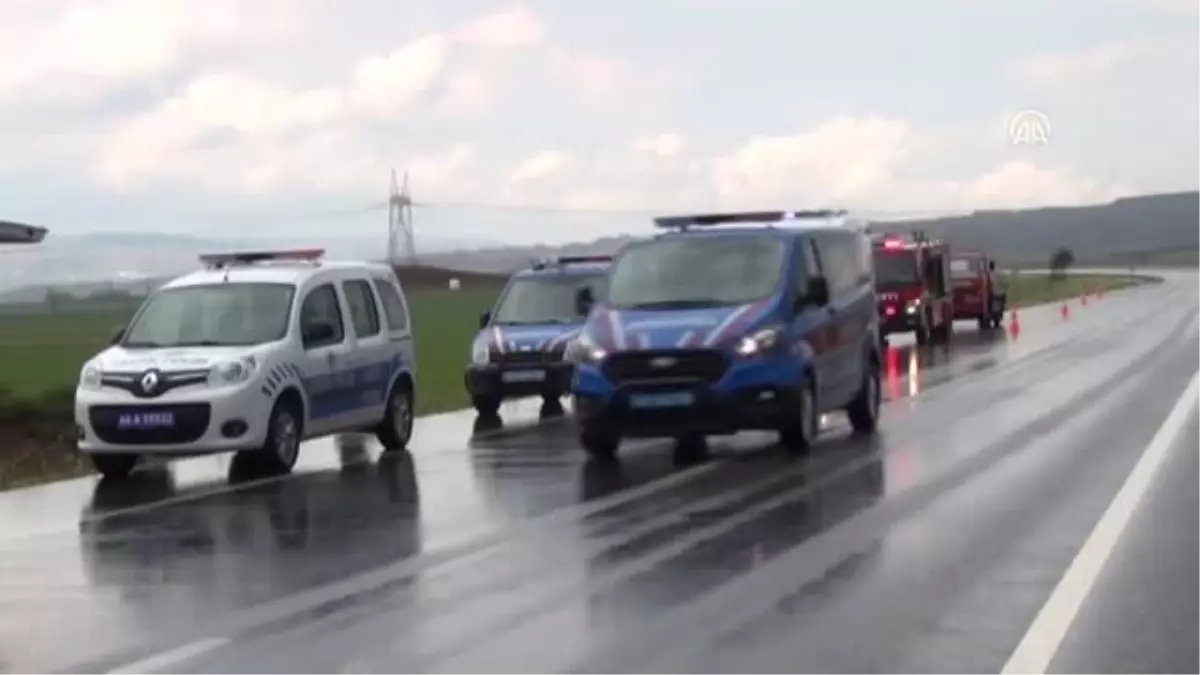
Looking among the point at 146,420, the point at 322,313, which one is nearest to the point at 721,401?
the point at 322,313

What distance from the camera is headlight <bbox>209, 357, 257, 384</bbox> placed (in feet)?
57.6

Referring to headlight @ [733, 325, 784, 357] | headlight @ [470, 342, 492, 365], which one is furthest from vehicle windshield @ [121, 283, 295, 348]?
headlight @ [470, 342, 492, 365]

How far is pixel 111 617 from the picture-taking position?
10.2m

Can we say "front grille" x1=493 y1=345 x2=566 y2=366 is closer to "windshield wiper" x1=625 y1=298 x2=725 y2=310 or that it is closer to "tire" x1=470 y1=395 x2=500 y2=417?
"tire" x1=470 y1=395 x2=500 y2=417

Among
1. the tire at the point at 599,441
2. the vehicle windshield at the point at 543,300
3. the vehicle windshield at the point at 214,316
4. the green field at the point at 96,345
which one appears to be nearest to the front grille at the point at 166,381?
the vehicle windshield at the point at 214,316

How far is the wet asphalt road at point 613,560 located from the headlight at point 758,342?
3.18 feet

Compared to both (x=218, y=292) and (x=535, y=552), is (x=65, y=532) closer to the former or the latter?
(x=535, y=552)

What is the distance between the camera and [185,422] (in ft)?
57.2

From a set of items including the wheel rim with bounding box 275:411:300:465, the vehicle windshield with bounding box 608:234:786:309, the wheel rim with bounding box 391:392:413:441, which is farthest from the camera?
the wheel rim with bounding box 391:392:413:441

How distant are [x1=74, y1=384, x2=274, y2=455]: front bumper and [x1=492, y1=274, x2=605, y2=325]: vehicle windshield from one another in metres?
9.00

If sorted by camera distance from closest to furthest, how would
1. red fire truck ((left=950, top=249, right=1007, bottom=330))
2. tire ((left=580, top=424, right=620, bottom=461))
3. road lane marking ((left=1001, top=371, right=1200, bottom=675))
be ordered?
1. road lane marking ((left=1001, top=371, right=1200, bottom=675))
2. tire ((left=580, top=424, right=620, bottom=461))
3. red fire truck ((left=950, top=249, right=1007, bottom=330))

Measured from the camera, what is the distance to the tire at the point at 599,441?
18505mm

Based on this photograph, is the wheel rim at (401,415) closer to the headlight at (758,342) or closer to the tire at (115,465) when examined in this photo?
the tire at (115,465)

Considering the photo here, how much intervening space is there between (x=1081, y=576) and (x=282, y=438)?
904cm
